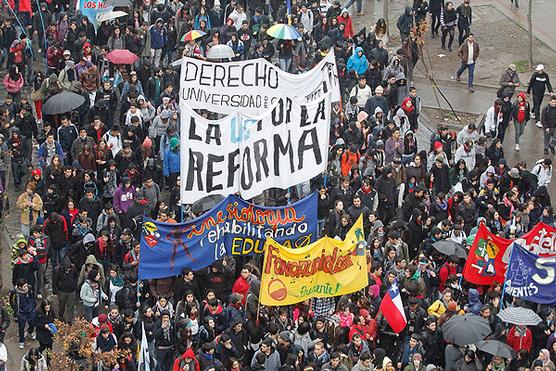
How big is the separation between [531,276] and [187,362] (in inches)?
217

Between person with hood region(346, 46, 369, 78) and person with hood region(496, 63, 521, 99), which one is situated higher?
person with hood region(346, 46, 369, 78)

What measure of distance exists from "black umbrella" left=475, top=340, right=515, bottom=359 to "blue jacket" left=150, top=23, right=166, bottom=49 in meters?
13.0

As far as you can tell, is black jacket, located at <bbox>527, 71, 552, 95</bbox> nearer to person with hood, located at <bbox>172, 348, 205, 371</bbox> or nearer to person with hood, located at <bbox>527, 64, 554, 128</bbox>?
person with hood, located at <bbox>527, 64, 554, 128</bbox>

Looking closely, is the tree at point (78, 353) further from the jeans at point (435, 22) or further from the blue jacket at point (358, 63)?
the jeans at point (435, 22)

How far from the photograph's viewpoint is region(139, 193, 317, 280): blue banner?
22.5 m

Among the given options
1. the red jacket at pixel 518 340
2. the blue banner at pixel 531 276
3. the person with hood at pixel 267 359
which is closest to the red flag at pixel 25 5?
the person with hood at pixel 267 359

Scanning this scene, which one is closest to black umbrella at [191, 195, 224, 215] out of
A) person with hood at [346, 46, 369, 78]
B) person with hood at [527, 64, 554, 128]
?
person with hood at [346, 46, 369, 78]

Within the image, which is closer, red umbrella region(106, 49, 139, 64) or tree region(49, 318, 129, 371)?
tree region(49, 318, 129, 371)

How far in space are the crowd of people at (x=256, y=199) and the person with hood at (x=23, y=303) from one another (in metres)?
0.03

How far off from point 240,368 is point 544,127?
37.1 ft

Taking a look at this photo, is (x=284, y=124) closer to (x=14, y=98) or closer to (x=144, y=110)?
(x=144, y=110)

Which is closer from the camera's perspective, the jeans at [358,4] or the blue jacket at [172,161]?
the blue jacket at [172,161]

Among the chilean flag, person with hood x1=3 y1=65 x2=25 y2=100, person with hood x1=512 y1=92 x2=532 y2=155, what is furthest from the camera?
person with hood x1=512 y1=92 x2=532 y2=155

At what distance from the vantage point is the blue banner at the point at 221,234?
73.8 feet
